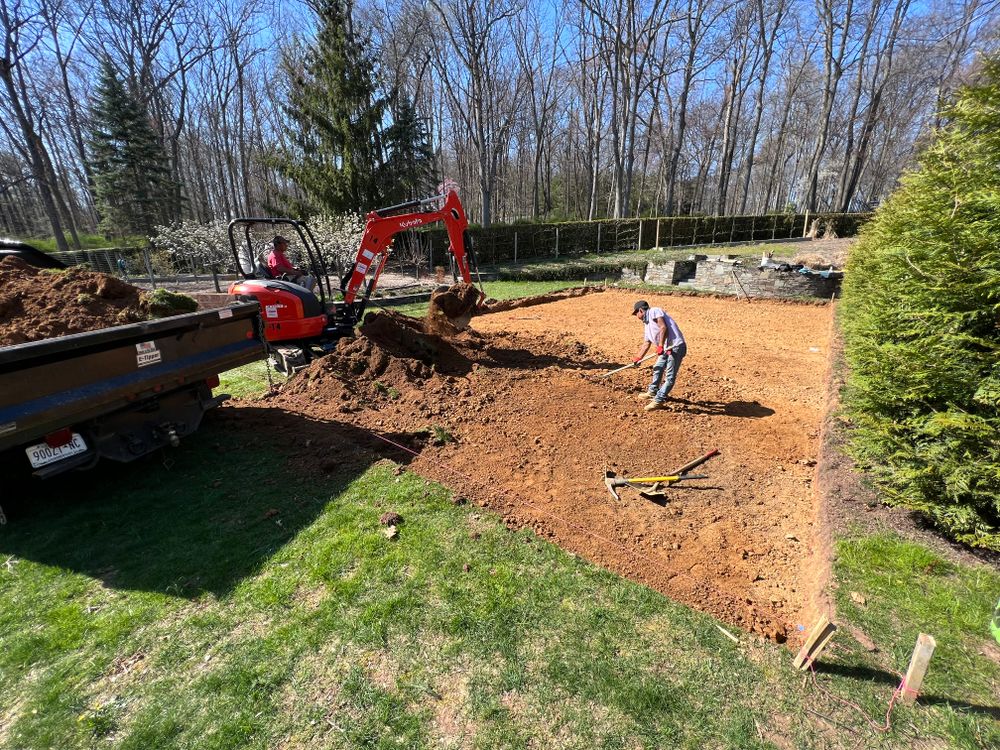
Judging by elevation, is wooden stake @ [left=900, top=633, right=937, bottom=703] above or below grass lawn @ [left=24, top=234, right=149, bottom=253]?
below

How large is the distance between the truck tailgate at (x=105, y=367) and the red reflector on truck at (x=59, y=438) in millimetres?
212

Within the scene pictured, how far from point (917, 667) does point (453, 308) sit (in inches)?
270

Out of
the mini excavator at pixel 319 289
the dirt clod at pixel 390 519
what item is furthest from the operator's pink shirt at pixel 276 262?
the dirt clod at pixel 390 519

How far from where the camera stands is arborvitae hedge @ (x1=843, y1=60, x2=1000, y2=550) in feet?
10.6

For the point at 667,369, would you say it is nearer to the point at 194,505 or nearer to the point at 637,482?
the point at 637,482

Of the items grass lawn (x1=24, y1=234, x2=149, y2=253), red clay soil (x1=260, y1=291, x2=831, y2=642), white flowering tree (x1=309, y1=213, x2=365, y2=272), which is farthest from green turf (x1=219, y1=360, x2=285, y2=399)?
grass lawn (x1=24, y1=234, x2=149, y2=253)

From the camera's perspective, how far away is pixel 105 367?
3.84 metres

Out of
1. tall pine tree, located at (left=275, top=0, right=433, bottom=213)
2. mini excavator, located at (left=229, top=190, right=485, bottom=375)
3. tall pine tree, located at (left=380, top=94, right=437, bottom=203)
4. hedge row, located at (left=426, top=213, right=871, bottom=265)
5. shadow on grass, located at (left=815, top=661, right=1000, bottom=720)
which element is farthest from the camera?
hedge row, located at (left=426, top=213, right=871, bottom=265)

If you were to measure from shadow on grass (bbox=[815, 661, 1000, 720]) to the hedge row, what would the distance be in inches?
889

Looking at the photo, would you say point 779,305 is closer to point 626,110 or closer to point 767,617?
point 767,617

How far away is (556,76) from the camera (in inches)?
1446

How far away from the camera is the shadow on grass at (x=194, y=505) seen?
11.6 ft

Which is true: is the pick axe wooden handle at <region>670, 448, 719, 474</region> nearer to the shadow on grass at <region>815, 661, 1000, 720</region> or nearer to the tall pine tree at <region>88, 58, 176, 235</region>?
the shadow on grass at <region>815, 661, 1000, 720</region>

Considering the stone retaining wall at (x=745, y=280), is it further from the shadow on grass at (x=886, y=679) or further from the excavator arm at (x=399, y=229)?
the shadow on grass at (x=886, y=679)
